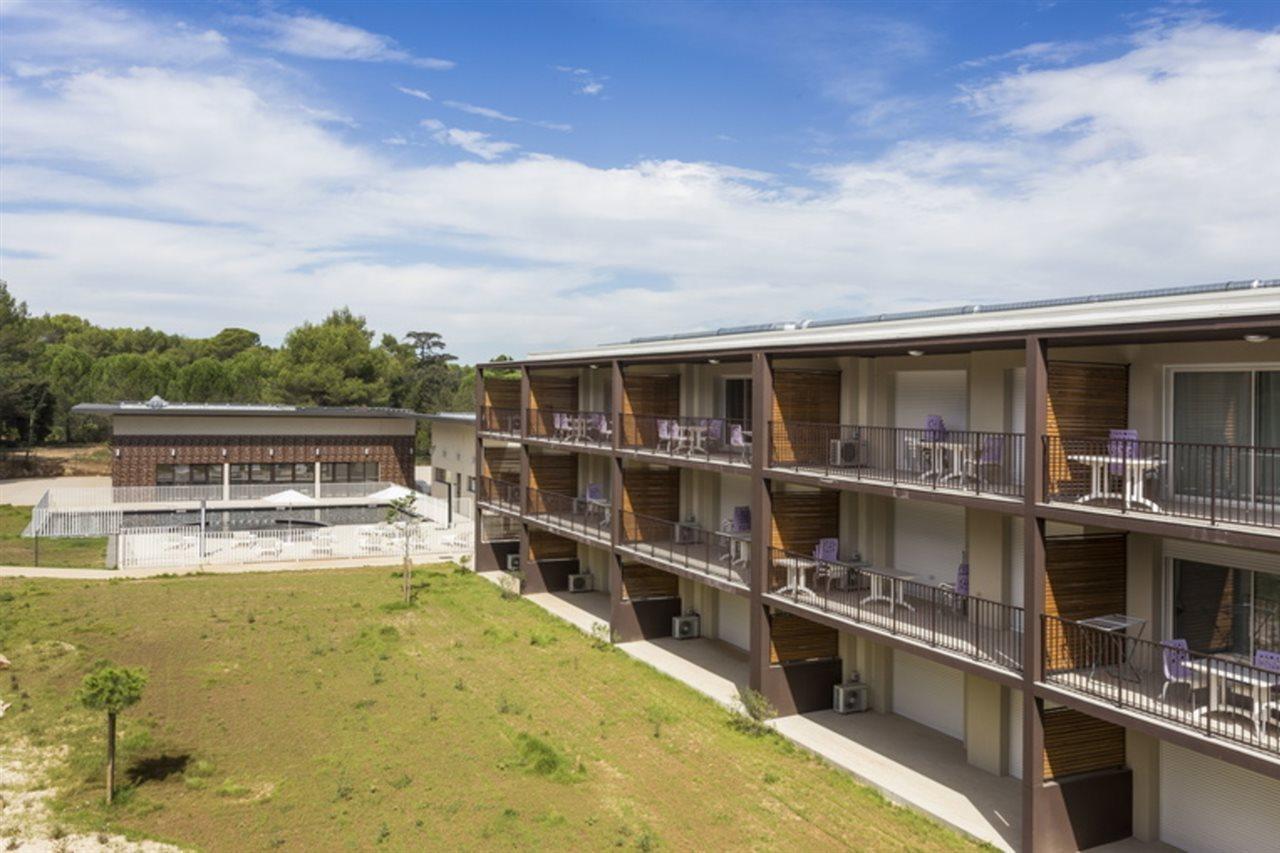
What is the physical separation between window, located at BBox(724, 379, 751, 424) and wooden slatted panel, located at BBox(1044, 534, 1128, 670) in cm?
1080

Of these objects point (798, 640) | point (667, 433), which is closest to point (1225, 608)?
point (798, 640)

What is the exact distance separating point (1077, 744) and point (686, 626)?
12.5 m

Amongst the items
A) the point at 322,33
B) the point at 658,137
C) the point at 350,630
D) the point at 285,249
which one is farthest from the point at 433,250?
the point at 350,630

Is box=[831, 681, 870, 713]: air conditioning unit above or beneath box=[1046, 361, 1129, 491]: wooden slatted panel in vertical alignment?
beneath

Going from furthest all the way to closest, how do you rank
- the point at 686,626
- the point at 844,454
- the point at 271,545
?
the point at 271,545, the point at 686,626, the point at 844,454

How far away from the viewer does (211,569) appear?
106ft

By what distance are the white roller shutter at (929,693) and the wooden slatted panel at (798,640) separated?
140 cm

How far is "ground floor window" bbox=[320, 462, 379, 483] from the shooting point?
4616cm

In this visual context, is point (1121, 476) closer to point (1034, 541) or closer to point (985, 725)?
point (1034, 541)

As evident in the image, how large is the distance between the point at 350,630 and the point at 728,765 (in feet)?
41.8

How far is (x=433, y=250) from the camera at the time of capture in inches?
1658

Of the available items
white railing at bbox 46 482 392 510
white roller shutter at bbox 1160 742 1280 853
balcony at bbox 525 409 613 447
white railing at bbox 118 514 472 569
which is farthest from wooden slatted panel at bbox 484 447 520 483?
white roller shutter at bbox 1160 742 1280 853

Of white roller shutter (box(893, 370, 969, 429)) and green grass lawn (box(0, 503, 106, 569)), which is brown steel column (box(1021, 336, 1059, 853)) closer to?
white roller shutter (box(893, 370, 969, 429))

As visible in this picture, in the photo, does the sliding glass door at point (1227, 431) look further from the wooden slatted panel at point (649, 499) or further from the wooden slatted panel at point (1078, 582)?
the wooden slatted panel at point (649, 499)
